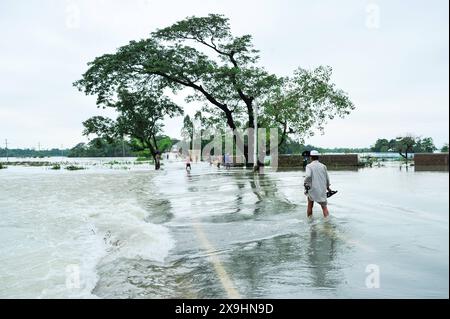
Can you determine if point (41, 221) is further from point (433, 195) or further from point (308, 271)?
point (433, 195)

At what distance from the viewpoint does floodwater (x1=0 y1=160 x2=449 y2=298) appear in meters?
5.62

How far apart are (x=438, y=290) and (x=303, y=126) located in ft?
104

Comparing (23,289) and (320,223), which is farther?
(320,223)

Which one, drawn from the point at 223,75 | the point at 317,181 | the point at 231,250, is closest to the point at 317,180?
the point at 317,181

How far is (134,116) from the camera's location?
1783 inches

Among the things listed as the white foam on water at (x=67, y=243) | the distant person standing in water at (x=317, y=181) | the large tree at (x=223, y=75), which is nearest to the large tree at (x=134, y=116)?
the large tree at (x=223, y=75)

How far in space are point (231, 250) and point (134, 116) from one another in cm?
3919

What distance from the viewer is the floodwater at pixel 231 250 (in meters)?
5.62

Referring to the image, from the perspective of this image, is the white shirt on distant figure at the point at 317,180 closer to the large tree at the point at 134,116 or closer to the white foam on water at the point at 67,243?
the white foam on water at the point at 67,243

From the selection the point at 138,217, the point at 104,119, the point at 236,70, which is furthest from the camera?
the point at 104,119

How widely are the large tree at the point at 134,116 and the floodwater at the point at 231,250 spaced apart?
30196 millimetres

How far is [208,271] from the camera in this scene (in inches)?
250

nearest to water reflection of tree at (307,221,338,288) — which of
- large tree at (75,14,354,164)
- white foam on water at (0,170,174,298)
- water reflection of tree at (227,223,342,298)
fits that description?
water reflection of tree at (227,223,342,298)

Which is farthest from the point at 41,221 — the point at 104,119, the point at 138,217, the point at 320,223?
the point at 104,119
